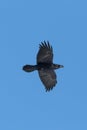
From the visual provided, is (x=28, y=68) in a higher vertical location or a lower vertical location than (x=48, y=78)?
higher

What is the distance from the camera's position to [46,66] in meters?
56.5

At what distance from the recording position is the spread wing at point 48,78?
186 feet

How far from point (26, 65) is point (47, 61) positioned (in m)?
1.18

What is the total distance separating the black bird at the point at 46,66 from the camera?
184 feet

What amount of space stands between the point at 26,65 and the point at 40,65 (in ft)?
2.72

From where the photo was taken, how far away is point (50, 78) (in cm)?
5694

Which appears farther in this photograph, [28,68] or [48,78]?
[48,78]

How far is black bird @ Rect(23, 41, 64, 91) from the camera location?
5597 cm

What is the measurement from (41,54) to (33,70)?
0.93m

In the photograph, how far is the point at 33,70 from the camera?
56.1 m

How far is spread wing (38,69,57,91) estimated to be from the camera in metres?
56.7

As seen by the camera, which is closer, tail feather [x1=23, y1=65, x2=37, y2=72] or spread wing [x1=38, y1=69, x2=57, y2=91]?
tail feather [x1=23, y1=65, x2=37, y2=72]

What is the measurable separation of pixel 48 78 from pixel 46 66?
78 cm

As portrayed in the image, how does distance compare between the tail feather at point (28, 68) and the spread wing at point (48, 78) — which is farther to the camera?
the spread wing at point (48, 78)
